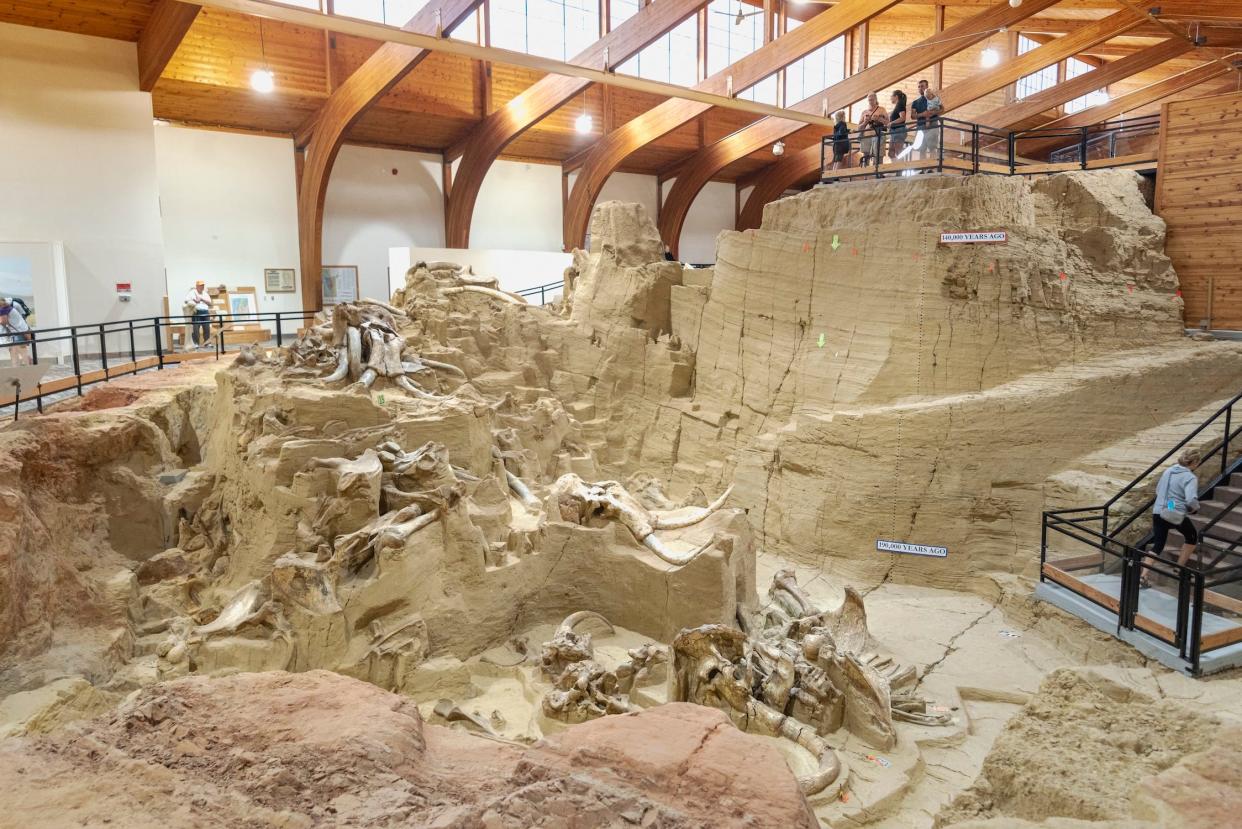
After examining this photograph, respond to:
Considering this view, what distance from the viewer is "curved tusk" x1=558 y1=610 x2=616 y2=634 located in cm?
912

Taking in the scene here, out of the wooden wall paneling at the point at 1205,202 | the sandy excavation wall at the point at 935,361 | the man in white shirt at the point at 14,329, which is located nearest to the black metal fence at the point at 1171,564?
the sandy excavation wall at the point at 935,361

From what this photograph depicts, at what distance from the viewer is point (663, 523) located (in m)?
10.1

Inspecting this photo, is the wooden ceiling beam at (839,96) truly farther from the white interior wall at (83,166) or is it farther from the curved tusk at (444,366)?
the white interior wall at (83,166)

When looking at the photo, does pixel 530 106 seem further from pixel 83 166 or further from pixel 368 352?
pixel 368 352

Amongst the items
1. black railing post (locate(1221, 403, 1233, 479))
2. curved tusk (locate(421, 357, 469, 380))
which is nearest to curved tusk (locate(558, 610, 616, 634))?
curved tusk (locate(421, 357, 469, 380))

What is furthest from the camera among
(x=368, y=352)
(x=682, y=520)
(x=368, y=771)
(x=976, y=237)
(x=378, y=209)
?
(x=378, y=209)

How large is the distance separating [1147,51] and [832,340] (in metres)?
10.1

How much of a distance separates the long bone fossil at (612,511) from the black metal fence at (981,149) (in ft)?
21.4

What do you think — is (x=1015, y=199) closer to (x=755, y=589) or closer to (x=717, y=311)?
(x=717, y=311)

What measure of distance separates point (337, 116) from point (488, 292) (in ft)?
15.8

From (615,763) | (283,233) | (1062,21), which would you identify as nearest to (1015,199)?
(1062,21)

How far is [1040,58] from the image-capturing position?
16625mm

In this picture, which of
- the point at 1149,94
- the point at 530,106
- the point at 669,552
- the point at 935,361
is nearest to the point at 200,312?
the point at 530,106

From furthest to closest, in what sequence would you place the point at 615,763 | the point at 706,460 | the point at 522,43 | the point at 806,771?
the point at 522,43, the point at 706,460, the point at 806,771, the point at 615,763
